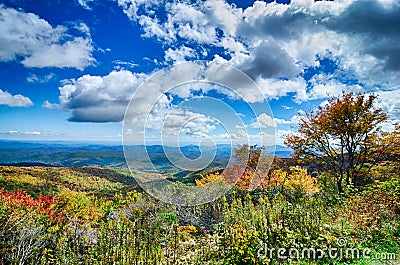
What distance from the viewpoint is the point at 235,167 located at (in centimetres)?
871

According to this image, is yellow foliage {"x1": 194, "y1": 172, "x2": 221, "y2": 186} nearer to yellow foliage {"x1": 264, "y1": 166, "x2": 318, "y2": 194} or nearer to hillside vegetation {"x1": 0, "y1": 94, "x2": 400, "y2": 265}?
hillside vegetation {"x1": 0, "y1": 94, "x2": 400, "y2": 265}

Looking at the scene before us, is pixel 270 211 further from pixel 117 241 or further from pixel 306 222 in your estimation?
pixel 117 241

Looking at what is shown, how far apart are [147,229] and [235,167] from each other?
4903 mm

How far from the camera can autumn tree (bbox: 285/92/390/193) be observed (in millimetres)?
7855

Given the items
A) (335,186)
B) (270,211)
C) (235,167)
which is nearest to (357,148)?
(335,186)

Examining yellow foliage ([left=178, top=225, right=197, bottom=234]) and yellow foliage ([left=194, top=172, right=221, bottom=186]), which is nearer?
yellow foliage ([left=178, top=225, right=197, bottom=234])

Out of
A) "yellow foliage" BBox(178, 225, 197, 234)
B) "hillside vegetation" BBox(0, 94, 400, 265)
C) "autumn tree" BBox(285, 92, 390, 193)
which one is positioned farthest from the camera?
"autumn tree" BBox(285, 92, 390, 193)

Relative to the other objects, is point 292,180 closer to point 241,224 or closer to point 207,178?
point 207,178

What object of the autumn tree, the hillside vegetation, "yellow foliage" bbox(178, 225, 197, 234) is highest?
the autumn tree

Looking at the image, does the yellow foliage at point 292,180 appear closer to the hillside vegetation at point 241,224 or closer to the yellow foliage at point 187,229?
the hillside vegetation at point 241,224

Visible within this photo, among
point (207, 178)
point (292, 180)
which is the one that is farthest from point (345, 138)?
point (207, 178)

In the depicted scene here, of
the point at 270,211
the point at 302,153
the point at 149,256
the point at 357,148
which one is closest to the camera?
the point at 149,256

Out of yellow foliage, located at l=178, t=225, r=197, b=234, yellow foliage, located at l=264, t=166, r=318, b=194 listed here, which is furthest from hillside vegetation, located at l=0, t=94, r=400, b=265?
yellow foliage, located at l=264, t=166, r=318, b=194

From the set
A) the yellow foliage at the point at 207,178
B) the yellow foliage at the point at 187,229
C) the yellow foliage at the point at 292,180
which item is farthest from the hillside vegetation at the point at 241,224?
the yellow foliage at the point at 207,178
